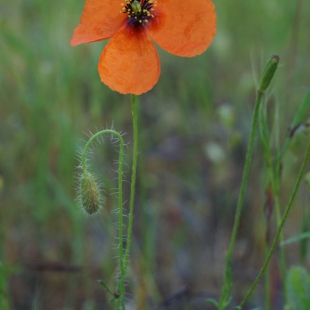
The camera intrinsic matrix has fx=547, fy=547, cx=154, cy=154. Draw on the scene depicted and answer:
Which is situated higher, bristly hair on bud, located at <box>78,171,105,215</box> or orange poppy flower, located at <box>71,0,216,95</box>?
orange poppy flower, located at <box>71,0,216,95</box>

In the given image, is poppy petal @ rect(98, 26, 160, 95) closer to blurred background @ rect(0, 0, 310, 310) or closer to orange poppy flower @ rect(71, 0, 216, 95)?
orange poppy flower @ rect(71, 0, 216, 95)

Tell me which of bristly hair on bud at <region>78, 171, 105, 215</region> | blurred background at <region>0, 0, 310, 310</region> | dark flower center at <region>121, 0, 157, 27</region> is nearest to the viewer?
bristly hair on bud at <region>78, 171, 105, 215</region>

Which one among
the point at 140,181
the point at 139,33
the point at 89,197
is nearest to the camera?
the point at 89,197

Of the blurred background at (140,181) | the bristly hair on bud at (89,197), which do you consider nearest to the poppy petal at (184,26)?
the bristly hair on bud at (89,197)

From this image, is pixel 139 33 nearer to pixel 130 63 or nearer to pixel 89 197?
pixel 130 63

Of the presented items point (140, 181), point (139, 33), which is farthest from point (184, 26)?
point (140, 181)

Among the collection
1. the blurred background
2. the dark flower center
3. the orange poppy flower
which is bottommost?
the blurred background

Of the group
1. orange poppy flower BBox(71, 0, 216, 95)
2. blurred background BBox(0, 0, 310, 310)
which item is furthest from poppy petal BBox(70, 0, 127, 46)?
blurred background BBox(0, 0, 310, 310)
